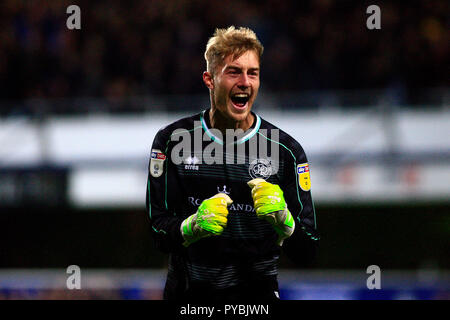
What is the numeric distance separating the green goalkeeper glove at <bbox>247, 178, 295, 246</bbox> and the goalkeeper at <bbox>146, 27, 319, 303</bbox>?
7 centimetres

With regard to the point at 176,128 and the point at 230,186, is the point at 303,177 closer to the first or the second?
the point at 230,186

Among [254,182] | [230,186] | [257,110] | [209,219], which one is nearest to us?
[209,219]

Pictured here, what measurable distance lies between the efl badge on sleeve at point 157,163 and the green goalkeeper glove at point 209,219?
0.39m

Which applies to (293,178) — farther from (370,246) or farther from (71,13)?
(71,13)

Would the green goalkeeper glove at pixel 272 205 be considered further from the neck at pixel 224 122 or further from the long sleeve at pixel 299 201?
the neck at pixel 224 122

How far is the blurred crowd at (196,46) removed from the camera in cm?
1109

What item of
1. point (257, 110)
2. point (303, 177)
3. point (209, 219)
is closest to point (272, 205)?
point (209, 219)

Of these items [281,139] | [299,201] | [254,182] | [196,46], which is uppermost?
[196,46]

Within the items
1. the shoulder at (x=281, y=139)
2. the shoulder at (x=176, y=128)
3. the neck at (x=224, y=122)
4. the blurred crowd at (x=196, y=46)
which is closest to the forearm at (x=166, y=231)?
the shoulder at (x=176, y=128)

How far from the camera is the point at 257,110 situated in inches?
403

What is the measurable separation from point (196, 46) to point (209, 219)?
8.47 m

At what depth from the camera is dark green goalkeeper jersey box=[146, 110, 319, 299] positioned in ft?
13.4

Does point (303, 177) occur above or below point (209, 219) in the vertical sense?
above

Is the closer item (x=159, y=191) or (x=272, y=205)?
(x=272, y=205)
